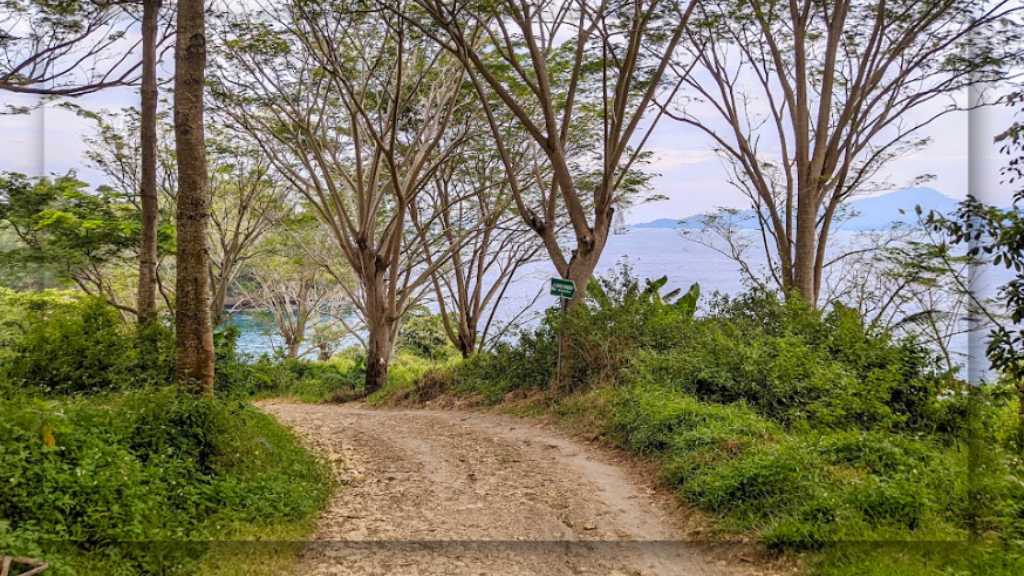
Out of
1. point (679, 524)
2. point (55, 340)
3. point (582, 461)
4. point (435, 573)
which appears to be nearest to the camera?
point (435, 573)

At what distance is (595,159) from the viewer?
1567 cm

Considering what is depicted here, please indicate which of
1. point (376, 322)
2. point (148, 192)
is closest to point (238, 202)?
point (376, 322)

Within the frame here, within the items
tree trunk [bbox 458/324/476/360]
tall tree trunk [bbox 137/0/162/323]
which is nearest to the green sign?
tall tree trunk [bbox 137/0/162/323]

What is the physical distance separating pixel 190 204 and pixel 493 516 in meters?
3.31

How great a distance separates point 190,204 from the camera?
5129 mm

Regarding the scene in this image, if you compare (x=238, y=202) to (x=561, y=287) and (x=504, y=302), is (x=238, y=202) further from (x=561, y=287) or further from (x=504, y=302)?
(x=561, y=287)

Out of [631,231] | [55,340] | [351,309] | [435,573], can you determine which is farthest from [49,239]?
[351,309]

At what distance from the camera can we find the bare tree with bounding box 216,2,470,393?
11.7m

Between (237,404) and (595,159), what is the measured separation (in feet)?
38.9

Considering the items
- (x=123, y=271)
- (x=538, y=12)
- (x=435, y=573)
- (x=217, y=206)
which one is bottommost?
(x=435, y=573)

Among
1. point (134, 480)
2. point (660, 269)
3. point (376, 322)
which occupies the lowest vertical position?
point (134, 480)

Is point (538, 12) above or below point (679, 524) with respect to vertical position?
Result: above

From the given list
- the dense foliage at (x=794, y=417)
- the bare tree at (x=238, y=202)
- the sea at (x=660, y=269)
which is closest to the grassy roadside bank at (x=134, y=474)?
the dense foliage at (x=794, y=417)

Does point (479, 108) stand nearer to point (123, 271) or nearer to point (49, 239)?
point (49, 239)
